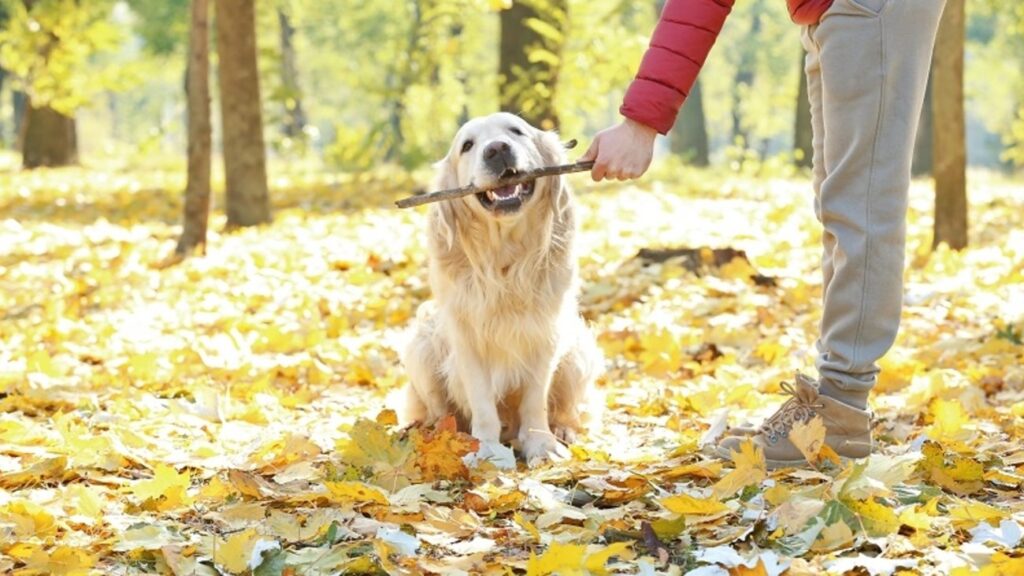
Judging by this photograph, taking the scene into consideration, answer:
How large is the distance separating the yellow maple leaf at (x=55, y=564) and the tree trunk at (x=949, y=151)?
23.8 ft

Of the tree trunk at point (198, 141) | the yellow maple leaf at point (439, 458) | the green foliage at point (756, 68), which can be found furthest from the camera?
the green foliage at point (756, 68)

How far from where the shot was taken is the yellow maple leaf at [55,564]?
2443mm

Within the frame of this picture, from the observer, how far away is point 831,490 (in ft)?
8.98

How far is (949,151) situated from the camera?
27.9 ft

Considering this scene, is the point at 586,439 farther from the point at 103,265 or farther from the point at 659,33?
the point at 103,265

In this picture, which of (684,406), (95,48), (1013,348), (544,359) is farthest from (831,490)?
(95,48)

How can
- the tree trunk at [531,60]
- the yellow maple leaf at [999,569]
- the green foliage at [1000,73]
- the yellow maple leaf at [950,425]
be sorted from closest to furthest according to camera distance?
1. the yellow maple leaf at [999,569]
2. the yellow maple leaf at [950,425]
3. the tree trunk at [531,60]
4. the green foliage at [1000,73]

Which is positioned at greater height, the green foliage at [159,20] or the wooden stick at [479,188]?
the green foliage at [159,20]

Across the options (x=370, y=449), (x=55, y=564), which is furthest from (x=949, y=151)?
(x=55, y=564)

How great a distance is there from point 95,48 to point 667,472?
15.2m

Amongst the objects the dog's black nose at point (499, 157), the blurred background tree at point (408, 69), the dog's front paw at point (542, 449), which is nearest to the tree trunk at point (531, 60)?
the blurred background tree at point (408, 69)

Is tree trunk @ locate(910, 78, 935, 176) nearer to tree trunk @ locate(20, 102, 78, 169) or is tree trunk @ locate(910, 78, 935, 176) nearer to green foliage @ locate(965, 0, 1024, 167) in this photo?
green foliage @ locate(965, 0, 1024, 167)

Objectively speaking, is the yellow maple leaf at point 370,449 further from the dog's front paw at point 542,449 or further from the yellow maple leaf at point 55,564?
the yellow maple leaf at point 55,564

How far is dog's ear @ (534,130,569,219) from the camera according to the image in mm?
4006
